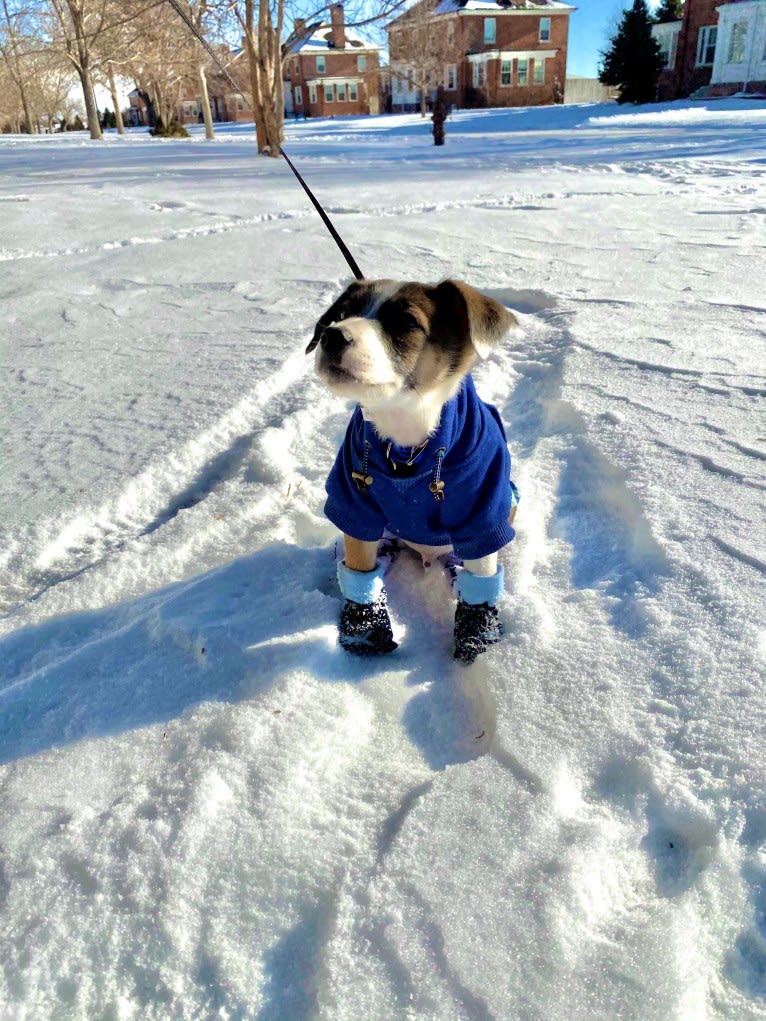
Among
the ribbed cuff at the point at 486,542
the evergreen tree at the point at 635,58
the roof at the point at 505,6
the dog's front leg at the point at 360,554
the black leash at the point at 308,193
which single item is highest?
the roof at the point at 505,6

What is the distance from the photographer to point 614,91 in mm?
43938

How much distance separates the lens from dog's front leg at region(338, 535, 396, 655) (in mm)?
2156

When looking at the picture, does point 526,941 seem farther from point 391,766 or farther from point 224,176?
point 224,176

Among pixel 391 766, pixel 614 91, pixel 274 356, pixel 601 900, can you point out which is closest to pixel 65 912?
pixel 391 766

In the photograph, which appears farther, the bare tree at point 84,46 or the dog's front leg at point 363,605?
the bare tree at point 84,46

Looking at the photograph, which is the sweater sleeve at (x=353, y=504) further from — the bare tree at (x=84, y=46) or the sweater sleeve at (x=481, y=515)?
the bare tree at (x=84, y=46)

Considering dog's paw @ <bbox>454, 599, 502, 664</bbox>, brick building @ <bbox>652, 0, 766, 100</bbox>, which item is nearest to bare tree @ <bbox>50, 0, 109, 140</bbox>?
brick building @ <bbox>652, 0, 766, 100</bbox>

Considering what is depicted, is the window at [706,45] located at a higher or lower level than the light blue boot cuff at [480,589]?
higher

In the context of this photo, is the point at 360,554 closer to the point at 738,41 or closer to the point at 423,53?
the point at 738,41

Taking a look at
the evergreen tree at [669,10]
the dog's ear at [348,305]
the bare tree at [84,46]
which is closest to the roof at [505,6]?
the evergreen tree at [669,10]

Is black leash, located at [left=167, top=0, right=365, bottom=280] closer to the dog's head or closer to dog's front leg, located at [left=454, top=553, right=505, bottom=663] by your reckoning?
the dog's head

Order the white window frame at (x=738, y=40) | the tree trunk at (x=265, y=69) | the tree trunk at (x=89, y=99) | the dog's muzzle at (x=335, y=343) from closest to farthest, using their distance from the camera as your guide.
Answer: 1. the dog's muzzle at (x=335, y=343)
2. the tree trunk at (x=265, y=69)
3. the tree trunk at (x=89, y=99)
4. the white window frame at (x=738, y=40)

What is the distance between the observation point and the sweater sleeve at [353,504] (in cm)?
222

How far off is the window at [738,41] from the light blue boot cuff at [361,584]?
4005 centimetres
